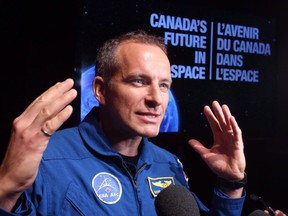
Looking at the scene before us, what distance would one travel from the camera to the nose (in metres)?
1.31

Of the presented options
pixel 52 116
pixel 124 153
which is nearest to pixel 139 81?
pixel 124 153

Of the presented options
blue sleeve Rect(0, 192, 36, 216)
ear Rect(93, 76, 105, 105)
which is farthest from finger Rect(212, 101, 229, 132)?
blue sleeve Rect(0, 192, 36, 216)

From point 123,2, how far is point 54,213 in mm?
1677

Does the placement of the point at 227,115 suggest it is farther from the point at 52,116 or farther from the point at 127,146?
the point at 52,116

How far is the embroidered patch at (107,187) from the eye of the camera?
127 centimetres

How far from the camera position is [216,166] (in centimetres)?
147

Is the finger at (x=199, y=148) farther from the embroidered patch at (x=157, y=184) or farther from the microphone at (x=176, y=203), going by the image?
the microphone at (x=176, y=203)

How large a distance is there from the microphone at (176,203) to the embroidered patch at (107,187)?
0.94 ft

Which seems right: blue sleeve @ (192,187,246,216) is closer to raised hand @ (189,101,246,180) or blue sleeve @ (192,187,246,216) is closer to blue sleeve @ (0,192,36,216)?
raised hand @ (189,101,246,180)


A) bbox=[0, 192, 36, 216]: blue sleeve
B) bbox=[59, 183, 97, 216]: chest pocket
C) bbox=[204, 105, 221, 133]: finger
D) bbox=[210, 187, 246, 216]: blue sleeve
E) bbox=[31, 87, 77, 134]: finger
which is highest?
bbox=[31, 87, 77, 134]: finger

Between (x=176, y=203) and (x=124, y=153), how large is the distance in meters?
0.47

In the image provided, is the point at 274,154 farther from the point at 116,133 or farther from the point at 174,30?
the point at 116,133

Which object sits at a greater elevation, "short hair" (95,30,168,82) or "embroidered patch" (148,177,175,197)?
→ "short hair" (95,30,168,82)

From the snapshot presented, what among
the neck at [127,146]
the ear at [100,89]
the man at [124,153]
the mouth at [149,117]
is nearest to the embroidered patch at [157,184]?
the man at [124,153]
